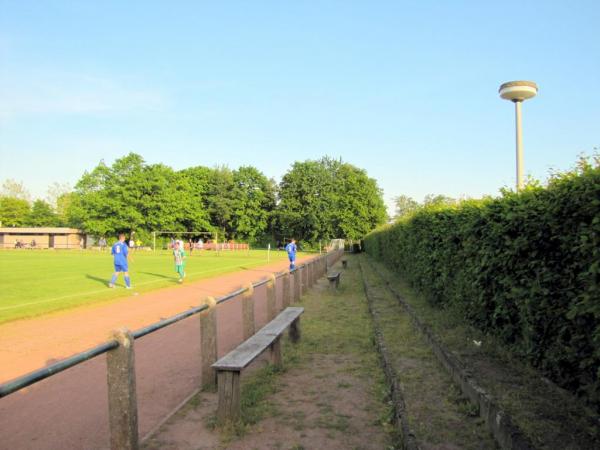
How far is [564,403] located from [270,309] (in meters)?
5.98

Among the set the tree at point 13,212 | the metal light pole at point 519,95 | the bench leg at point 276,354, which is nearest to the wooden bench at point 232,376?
the bench leg at point 276,354

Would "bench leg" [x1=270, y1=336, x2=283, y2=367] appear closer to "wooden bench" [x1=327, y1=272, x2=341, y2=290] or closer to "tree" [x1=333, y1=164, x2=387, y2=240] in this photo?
"wooden bench" [x1=327, y1=272, x2=341, y2=290]

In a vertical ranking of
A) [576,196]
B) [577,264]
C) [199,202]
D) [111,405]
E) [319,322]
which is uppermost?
[199,202]

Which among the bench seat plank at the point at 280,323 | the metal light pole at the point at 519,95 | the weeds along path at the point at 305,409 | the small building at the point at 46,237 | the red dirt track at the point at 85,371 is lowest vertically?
the weeds along path at the point at 305,409

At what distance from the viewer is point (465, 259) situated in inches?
321

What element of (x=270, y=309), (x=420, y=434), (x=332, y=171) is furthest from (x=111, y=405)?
(x=332, y=171)

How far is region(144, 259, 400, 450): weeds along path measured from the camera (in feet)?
13.4

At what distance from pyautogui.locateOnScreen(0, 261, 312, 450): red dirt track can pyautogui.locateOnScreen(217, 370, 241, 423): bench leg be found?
2.27 feet

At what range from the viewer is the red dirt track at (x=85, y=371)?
4.28m

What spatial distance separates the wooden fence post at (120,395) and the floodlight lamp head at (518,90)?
36.9 feet

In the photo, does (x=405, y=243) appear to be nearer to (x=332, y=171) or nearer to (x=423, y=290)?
(x=423, y=290)

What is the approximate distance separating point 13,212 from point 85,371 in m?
106

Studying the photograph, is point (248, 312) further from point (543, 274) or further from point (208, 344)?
point (543, 274)

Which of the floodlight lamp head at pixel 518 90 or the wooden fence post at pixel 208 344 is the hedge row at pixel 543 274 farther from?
the floodlight lamp head at pixel 518 90
